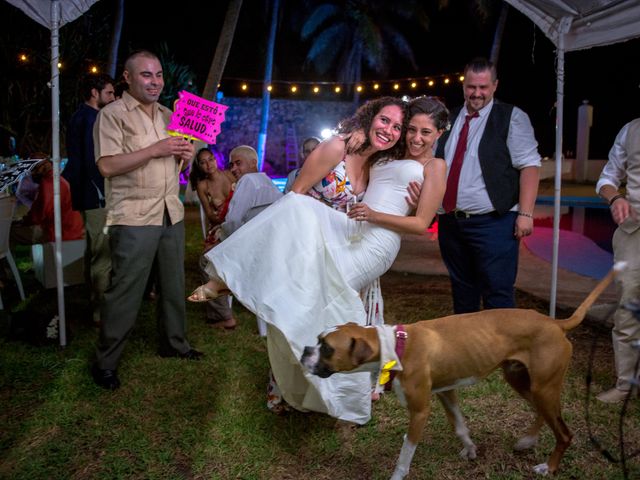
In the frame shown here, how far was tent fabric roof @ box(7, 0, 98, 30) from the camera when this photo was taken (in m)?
4.32

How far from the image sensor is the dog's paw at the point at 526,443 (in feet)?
10.2

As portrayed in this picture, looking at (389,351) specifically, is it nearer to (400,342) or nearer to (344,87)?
(400,342)

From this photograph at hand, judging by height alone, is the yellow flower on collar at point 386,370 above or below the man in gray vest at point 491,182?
below

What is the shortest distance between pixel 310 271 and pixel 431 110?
124 cm

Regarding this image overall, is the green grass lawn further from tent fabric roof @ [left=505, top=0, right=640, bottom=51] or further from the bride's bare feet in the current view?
tent fabric roof @ [left=505, top=0, right=640, bottom=51]

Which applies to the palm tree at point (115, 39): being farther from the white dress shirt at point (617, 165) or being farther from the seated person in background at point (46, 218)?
the white dress shirt at point (617, 165)

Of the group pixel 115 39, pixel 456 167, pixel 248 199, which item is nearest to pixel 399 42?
pixel 115 39

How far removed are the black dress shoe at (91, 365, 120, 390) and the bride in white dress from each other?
4.58ft

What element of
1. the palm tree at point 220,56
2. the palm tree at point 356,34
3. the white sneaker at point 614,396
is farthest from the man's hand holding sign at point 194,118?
the palm tree at point 356,34

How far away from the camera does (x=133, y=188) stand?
3.86 metres

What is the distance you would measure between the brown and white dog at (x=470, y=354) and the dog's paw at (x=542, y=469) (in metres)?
0.16

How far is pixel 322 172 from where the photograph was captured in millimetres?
3143

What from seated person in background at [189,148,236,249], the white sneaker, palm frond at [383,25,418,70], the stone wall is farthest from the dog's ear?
palm frond at [383,25,418,70]

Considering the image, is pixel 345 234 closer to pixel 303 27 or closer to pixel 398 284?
pixel 398 284
